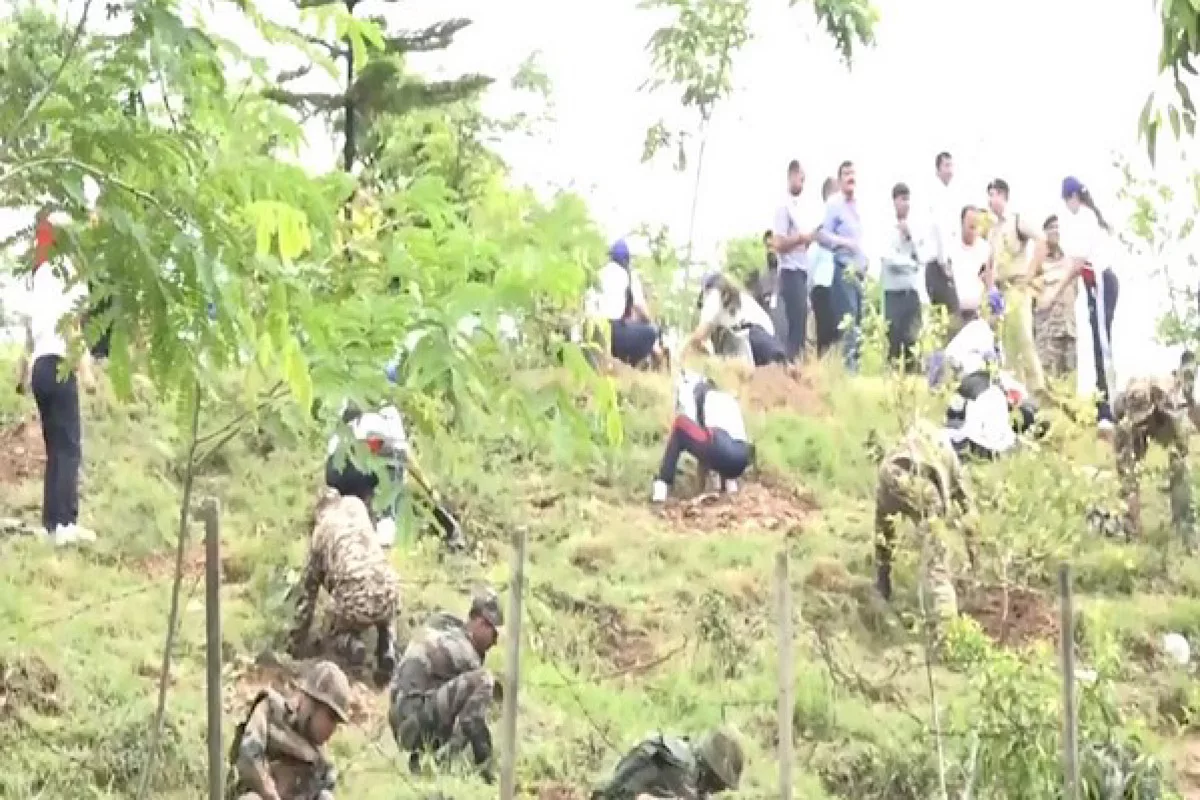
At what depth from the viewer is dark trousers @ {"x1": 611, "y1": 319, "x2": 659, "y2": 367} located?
39.8 ft

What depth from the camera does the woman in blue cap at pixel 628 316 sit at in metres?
11.6

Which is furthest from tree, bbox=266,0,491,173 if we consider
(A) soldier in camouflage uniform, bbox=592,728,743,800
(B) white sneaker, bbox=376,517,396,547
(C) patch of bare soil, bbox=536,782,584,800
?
(A) soldier in camouflage uniform, bbox=592,728,743,800

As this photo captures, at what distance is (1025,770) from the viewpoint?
20.4 feet

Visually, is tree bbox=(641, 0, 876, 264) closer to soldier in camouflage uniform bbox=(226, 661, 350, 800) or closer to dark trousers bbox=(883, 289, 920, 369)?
dark trousers bbox=(883, 289, 920, 369)

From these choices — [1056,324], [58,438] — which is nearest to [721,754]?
[58,438]

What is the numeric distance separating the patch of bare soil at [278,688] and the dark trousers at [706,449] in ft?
9.97

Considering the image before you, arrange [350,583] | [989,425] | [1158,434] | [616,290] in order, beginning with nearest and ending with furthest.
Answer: [350,583]
[1158,434]
[989,425]
[616,290]

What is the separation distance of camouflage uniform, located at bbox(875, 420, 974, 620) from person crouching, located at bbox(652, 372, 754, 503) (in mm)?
1576

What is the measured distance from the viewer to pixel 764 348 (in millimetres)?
12312

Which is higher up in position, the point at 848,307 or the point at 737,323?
the point at 848,307

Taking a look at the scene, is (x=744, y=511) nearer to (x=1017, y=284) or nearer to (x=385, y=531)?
(x=385, y=531)

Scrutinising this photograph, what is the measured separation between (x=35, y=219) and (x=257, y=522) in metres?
6.58

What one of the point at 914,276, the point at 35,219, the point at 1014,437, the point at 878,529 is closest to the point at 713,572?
the point at 878,529

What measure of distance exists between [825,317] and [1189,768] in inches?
217
